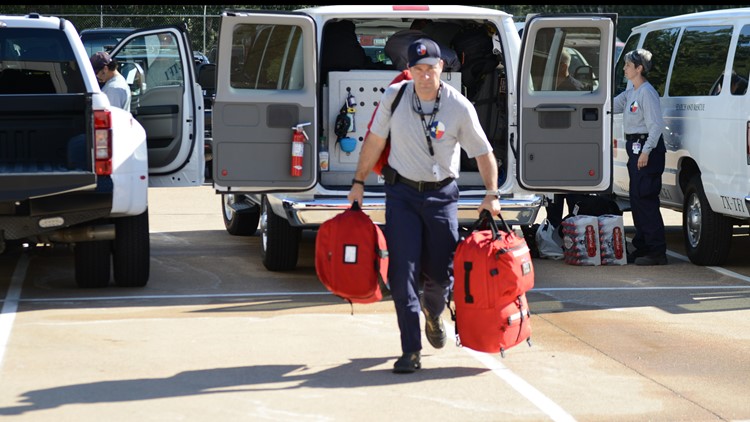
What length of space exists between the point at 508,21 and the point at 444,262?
3.37 meters

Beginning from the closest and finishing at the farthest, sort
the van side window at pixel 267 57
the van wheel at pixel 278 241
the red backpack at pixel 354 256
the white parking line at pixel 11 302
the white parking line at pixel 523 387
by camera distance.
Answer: the white parking line at pixel 523 387 < the red backpack at pixel 354 256 < the white parking line at pixel 11 302 < the van side window at pixel 267 57 < the van wheel at pixel 278 241

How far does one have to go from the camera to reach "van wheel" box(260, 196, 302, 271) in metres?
10.6

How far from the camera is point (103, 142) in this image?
29.7 feet

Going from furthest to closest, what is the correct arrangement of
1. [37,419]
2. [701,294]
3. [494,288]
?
[701,294] < [494,288] < [37,419]

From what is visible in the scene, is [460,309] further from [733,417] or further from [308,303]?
[308,303]

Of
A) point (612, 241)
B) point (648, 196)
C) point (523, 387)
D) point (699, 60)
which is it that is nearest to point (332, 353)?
point (523, 387)

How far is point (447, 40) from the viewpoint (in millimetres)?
10984

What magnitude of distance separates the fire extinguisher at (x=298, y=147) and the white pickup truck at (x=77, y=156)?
104cm

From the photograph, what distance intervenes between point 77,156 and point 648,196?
488 centimetres

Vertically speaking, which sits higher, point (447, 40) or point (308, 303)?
point (447, 40)

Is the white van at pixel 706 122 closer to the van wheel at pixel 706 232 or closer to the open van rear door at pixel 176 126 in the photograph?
the van wheel at pixel 706 232

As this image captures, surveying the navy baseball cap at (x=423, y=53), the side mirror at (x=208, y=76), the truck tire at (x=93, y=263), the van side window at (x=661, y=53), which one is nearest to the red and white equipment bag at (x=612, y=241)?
the van side window at (x=661, y=53)

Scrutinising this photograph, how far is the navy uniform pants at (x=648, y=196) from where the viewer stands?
37.2ft

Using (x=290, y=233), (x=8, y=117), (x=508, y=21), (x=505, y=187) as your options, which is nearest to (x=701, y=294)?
(x=505, y=187)
